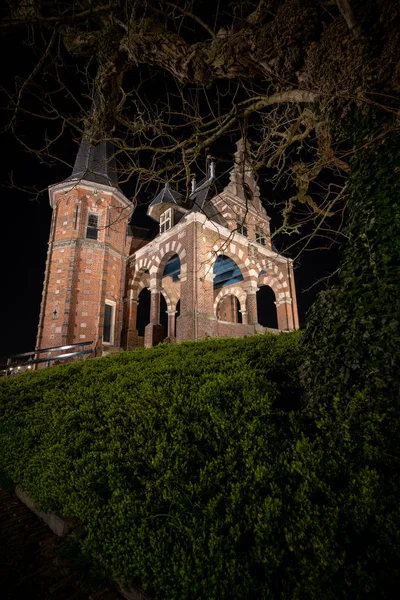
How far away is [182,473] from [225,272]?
67.4 feet

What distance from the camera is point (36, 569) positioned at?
104 inches

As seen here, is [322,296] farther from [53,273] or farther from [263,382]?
[53,273]

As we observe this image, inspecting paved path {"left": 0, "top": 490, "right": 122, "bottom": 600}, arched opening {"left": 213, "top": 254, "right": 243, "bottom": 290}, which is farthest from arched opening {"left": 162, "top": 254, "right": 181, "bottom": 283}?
paved path {"left": 0, "top": 490, "right": 122, "bottom": 600}

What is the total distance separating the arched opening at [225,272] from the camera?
20.8 m

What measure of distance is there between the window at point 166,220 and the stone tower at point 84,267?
249cm

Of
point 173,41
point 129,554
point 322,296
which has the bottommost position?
point 129,554

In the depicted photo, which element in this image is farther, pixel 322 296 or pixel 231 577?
pixel 322 296

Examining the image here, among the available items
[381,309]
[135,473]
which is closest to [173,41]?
[381,309]

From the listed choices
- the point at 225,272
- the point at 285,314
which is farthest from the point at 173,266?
the point at 285,314

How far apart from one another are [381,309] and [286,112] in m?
4.63

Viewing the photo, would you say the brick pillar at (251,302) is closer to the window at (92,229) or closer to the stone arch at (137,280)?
the stone arch at (137,280)

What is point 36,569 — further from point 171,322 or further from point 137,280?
point 171,322

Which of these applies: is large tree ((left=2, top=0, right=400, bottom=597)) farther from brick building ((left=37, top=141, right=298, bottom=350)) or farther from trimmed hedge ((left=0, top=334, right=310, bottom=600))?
brick building ((left=37, top=141, right=298, bottom=350))

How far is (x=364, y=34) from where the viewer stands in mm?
3648
